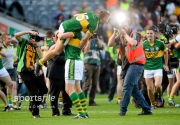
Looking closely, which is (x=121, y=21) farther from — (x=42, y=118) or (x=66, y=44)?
(x=42, y=118)

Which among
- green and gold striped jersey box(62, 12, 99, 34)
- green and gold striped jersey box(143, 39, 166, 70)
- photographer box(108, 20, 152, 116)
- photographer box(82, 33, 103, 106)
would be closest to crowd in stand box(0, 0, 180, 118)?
photographer box(82, 33, 103, 106)

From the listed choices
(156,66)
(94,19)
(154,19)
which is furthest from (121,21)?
(154,19)

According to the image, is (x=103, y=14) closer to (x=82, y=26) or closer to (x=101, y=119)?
(x=82, y=26)

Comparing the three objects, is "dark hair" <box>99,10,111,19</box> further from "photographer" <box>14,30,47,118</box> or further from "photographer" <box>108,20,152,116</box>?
"photographer" <box>14,30,47,118</box>

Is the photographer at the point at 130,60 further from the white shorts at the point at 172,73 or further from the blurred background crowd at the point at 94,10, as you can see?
the blurred background crowd at the point at 94,10

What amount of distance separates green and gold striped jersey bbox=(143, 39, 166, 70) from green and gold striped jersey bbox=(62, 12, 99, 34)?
3.91 meters

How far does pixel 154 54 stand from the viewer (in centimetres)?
1775

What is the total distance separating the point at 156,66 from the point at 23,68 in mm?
4157

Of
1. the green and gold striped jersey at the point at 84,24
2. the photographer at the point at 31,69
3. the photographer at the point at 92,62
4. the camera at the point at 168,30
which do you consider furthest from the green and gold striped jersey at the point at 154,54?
the green and gold striped jersey at the point at 84,24

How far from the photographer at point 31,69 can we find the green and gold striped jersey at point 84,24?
3.96 feet

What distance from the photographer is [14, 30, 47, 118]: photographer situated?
15117 millimetres

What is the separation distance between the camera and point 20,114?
53.8ft

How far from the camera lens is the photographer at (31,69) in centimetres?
1512

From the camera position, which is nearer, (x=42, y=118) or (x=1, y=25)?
(x=42, y=118)
